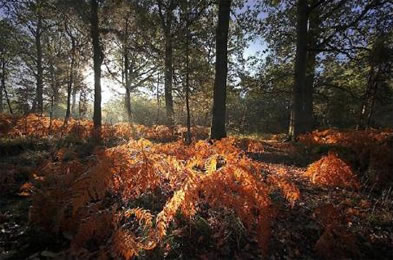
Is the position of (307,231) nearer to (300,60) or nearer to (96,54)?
(300,60)

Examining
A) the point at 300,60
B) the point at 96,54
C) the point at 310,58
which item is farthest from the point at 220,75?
the point at 310,58

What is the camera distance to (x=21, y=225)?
9.89 feet

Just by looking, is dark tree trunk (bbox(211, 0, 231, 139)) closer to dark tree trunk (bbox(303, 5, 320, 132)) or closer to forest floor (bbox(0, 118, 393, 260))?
forest floor (bbox(0, 118, 393, 260))

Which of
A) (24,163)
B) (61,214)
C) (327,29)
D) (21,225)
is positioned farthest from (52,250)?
(327,29)

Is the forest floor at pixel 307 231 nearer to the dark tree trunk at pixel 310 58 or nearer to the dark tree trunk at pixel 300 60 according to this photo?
the dark tree trunk at pixel 300 60

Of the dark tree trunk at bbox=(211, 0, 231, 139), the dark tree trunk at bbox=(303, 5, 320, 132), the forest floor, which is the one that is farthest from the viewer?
the dark tree trunk at bbox=(303, 5, 320, 132)

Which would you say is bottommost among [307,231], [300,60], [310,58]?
[307,231]

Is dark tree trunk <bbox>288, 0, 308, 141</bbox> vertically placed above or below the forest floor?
above

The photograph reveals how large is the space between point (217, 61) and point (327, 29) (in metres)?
6.32

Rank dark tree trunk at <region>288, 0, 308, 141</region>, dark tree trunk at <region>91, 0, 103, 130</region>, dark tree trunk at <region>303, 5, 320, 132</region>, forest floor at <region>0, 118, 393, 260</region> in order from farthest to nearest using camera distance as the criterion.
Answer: dark tree trunk at <region>303, 5, 320, 132</region>
dark tree trunk at <region>91, 0, 103, 130</region>
dark tree trunk at <region>288, 0, 308, 141</region>
forest floor at <region>0, 118, 393, 260</region>

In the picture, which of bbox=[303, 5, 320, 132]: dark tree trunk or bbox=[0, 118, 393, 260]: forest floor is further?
bbox=[303, 5, 320, 132]: dark tree trunk

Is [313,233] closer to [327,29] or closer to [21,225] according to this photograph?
[21,225]

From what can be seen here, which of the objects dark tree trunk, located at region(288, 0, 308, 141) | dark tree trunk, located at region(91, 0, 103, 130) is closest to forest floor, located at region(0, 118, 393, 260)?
dark tree trunk, located at region(288, 0, 308, 141)

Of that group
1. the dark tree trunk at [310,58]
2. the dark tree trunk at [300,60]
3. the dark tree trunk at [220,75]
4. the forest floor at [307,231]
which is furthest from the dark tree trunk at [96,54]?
the dark tree trunk at [310,58]
